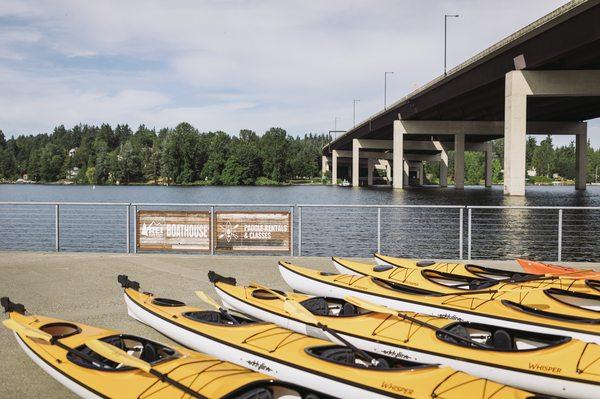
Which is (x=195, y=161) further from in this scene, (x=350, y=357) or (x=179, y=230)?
(x=350, y=357)

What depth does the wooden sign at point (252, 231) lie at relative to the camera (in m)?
12.8

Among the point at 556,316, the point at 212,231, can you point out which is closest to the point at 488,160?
the point at 212,231

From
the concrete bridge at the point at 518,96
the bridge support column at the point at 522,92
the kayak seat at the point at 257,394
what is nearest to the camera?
the kayak seat at the point at 257,394

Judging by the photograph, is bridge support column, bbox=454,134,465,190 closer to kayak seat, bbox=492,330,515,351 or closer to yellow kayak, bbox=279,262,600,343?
yellow kayak, bbox=279,262,600,343

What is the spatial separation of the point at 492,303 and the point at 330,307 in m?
1.94

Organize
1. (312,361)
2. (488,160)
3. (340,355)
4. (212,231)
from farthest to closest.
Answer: (488,160), (212,231), (340,355), (312,361)

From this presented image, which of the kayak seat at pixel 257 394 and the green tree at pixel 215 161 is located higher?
the green tree at pixel 215 161

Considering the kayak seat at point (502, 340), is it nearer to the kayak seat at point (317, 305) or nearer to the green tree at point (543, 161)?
the kayak seat at point (317, 305)

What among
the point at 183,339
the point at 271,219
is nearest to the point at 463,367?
the point at 183,339

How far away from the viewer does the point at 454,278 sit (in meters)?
8.31

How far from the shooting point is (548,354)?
474 centimetres

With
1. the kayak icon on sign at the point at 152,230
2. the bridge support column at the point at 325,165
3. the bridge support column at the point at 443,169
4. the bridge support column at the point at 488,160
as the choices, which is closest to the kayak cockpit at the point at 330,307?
the kayak icon on sign at the point at 152,230

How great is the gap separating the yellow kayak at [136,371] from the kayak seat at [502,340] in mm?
2498

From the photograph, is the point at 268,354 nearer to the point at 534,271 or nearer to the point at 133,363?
the point at 133,363
